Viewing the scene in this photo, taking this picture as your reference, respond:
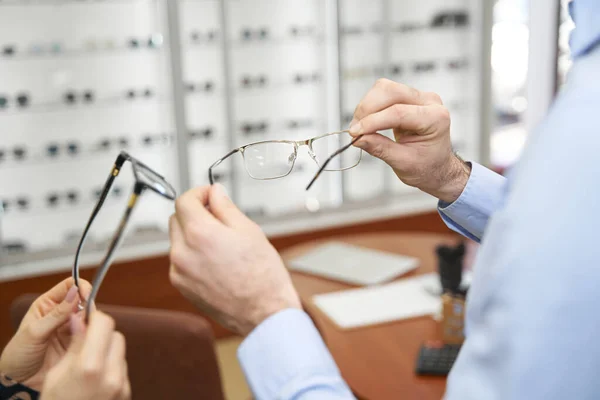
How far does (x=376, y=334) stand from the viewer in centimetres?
178

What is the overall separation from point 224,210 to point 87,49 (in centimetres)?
345

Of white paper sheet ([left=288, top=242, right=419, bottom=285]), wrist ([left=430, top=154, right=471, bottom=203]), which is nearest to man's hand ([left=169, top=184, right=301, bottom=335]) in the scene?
wrist ([left=430, top=154, right=471, bottom=203])

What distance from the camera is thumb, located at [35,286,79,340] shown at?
0.88 meters

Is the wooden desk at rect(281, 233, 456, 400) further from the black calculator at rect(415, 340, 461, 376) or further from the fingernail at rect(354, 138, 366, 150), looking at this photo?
the fingernail at rect(354, 138, 366, 150)

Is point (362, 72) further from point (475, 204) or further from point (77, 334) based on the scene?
point (77, 334)

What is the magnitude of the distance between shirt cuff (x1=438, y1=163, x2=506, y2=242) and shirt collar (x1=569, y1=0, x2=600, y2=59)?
452 mm

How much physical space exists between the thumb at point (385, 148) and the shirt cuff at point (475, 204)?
14 centimetres

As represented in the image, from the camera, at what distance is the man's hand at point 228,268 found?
75cm

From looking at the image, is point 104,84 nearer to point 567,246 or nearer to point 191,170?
point 191,170

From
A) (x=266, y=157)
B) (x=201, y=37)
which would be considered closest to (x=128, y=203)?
(x=266, y=157)

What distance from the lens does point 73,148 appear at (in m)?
3.93

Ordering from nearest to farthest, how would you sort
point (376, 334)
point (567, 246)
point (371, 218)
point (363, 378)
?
point (567, 246)
point (363, 378)
point (376, 334)
point (371, 218)

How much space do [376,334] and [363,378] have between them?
0.25 metres

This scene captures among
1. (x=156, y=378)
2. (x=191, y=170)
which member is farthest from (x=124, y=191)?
(x=156, y=378)
